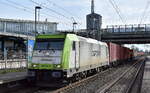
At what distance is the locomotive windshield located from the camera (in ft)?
48.2

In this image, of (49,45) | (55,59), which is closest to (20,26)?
(49,45)

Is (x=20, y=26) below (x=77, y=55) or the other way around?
the other way around

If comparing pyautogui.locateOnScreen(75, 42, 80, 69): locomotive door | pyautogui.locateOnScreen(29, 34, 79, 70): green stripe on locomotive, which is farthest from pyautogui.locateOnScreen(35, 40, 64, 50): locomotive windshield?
pyautogui.locateOnScreen(75, 42, 80, 69): locomotive door

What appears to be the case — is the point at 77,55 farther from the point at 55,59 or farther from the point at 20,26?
the point at 20,26

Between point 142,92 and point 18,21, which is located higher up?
point 18,21

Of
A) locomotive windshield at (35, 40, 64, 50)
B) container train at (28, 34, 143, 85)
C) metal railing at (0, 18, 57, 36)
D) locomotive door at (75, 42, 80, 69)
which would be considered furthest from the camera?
metal railing at (0, 18, 57, 36)

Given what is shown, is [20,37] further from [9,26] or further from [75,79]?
[9,26]

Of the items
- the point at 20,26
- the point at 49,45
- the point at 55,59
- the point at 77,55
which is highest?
the point at 20,26

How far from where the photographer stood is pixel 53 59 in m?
14.3

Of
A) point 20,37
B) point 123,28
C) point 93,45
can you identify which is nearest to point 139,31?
point 123,28

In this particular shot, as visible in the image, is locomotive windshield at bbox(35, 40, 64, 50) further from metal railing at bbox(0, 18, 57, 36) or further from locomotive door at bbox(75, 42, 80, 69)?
metal railing at bbox(0, 18, 57, 36)

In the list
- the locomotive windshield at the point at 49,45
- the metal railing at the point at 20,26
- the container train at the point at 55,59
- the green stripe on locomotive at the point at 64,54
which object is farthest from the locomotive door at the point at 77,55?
the metal railing at the point at 20,26

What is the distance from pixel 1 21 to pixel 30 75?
61.5m

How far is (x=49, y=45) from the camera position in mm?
14977
